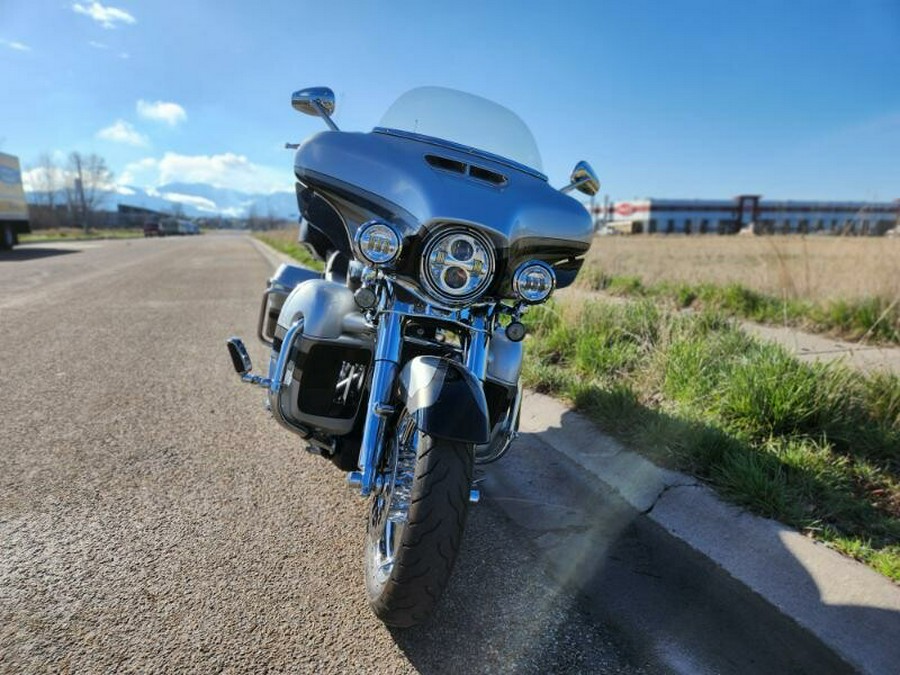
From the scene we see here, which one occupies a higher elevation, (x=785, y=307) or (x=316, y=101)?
(x=316, y=101)

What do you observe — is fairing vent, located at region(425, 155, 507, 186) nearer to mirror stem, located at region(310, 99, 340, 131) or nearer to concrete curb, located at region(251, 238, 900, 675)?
mirror stem, located at region(310, 99, 340, 131)

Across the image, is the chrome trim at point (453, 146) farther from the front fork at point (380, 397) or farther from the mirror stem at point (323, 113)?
the front fork at point (380, 397)

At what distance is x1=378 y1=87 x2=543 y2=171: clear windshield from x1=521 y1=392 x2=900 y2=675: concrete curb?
161 cm

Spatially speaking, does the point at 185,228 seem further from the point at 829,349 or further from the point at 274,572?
the point at 274,572

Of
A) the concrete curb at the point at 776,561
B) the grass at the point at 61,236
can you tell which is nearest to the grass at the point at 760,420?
the concrete curb at the point at 776,561

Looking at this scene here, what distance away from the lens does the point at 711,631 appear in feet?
6.43

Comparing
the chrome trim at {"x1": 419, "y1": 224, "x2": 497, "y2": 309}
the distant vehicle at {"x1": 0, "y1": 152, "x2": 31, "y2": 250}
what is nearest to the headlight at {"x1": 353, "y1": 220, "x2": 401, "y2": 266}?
the chrome trim at {"x1": 419, "y1": 224, "x2": 497, "y2": 309}

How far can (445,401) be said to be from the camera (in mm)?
1763

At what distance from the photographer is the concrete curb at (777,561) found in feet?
6.09

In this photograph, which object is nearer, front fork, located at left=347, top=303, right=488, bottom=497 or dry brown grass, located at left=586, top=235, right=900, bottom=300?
front fork, located at left=347, top=303, right=488, bottom=497

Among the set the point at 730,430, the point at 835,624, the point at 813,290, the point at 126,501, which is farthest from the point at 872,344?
the point at 126,501

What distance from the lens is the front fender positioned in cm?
172

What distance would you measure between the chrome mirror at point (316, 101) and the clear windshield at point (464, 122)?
235mm

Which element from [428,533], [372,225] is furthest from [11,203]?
[428,533]
